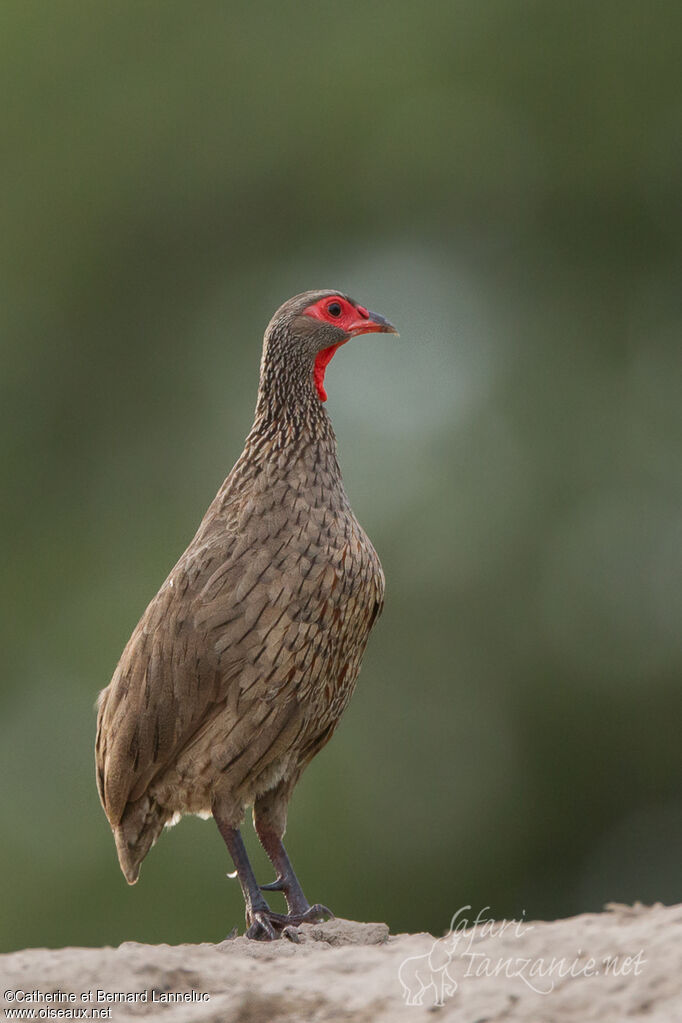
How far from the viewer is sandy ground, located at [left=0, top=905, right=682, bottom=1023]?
3.30 metres

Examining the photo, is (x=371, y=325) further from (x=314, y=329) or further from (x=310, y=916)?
(x=310, y=916)

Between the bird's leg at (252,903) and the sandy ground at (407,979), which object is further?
the bird's leg at (252,903)

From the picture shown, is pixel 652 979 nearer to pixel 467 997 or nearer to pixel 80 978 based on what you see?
pixel 467 997

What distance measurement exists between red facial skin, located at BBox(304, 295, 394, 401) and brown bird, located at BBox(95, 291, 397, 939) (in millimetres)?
452

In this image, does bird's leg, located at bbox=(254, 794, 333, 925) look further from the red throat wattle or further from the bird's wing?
the red throat wattle

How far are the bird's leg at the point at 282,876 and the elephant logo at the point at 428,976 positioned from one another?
1507mm

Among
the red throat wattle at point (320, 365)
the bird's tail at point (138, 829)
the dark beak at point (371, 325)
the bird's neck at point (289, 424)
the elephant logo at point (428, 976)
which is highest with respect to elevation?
the dark beak at point (371, 325)

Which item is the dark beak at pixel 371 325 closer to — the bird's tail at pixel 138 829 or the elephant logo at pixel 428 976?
the bird's tail at pixel 138 829

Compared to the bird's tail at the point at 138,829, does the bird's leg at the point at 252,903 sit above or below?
below

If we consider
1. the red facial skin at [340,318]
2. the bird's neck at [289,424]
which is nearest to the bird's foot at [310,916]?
the bird's neck at [289,424]

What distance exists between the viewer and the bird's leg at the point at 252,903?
504 centimetres

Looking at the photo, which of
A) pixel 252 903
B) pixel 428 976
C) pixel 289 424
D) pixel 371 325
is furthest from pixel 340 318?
pixel 428 976

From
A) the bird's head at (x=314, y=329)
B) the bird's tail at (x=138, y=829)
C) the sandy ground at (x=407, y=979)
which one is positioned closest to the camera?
the sandy ground at (x=407, y=979)

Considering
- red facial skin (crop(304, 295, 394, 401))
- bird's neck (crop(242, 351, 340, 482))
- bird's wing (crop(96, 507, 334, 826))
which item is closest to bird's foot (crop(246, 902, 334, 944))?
bird's wing (crop(96, 507, 334, 826))
